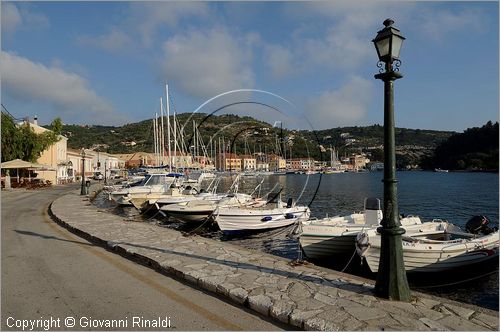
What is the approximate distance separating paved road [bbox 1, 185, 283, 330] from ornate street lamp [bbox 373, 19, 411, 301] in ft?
6.40

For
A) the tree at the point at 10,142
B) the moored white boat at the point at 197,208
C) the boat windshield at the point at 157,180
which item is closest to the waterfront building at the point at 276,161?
the boat windshield at the point at 157,180

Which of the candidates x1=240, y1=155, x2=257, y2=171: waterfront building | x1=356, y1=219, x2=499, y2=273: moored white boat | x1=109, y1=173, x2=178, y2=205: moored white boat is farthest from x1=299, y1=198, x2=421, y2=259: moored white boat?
x1=240, y1=155, x2=257, y2=171: waterfront building

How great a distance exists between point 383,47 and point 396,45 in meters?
0.19

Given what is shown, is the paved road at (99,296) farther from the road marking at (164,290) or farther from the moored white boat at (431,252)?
the moored white boat at (431,252)

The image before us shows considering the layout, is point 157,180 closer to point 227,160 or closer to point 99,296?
point 99,296

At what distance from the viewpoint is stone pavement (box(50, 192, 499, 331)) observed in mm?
5254

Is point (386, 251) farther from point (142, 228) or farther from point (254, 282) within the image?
point (142, 228)

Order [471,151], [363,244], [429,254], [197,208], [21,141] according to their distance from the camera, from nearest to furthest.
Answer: [363,244]
[429,254]
[197,208]
[21,141]
[471,151]

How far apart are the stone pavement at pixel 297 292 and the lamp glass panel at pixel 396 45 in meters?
3.77

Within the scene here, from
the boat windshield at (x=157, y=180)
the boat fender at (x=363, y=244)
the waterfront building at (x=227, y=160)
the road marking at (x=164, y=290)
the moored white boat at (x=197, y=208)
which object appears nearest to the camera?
the road marking at (x=164, y=290)

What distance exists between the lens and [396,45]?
6.29 meters

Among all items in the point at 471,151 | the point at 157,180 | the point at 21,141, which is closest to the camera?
the point at 157,180

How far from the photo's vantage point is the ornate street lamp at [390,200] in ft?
20.0

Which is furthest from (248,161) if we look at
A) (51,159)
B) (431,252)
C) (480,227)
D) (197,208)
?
(431,252)
